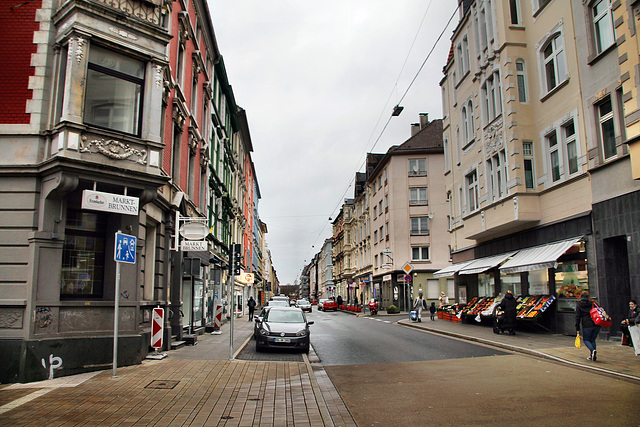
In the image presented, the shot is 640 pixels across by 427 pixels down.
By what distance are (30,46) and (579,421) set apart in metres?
12.3

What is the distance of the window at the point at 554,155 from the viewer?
18.2 metres

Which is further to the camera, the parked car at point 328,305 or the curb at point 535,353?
the parked car at point 328,305

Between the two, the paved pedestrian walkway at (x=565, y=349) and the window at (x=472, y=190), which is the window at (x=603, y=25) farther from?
the window at (x=472, y=190)

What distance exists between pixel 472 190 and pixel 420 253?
69.8ft

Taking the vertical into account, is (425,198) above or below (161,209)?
above

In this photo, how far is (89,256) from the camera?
11180 mm

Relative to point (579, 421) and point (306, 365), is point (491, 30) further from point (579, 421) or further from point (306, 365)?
point (579, 421)

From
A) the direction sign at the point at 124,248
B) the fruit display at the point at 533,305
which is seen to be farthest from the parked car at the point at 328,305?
the direction sign at the point at 124,248

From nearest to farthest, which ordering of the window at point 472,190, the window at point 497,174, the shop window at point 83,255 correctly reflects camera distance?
1. the shop window at point 83,255
2. the window at point 497,174
3. the window at point 472,190

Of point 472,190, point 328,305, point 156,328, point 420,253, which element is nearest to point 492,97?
point 472,190

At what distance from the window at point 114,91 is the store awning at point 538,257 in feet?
43.9

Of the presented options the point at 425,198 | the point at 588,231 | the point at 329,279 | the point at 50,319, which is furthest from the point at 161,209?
the point at 329,279

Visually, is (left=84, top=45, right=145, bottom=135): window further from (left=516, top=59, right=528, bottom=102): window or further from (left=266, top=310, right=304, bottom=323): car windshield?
(left=516, top=59, right=528, bottom=102): window

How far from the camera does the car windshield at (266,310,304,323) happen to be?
54.6 ft
